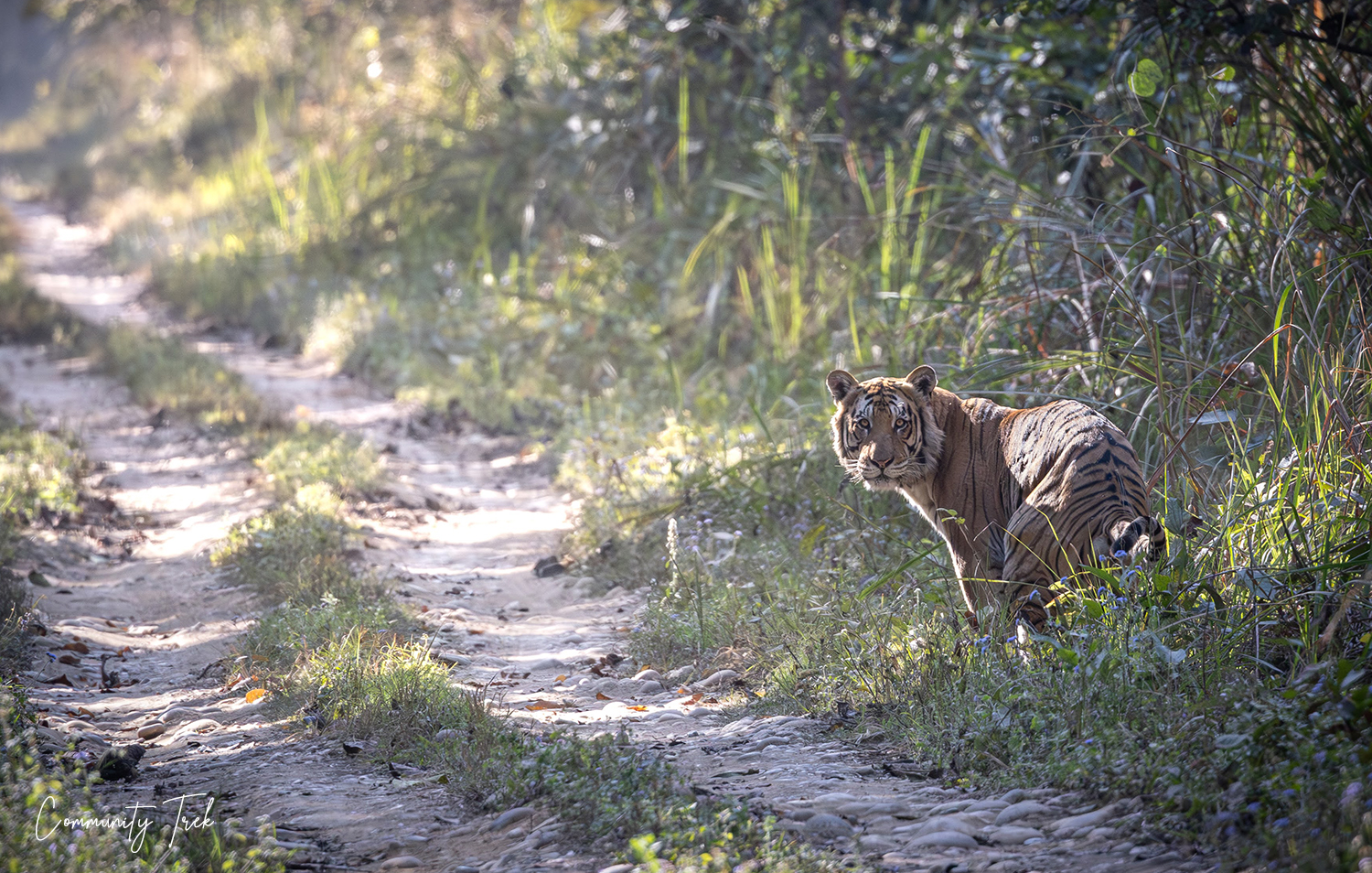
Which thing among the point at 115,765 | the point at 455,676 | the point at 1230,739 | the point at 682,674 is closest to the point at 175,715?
Result: the point at 115,765

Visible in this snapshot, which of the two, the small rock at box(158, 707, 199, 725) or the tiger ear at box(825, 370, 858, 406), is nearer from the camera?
the small rock at box(158, 707, 199, 725)

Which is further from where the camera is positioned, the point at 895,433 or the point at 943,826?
the point at 895,433

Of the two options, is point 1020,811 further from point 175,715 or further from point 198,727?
point 175,715

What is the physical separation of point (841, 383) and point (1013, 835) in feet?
6.71

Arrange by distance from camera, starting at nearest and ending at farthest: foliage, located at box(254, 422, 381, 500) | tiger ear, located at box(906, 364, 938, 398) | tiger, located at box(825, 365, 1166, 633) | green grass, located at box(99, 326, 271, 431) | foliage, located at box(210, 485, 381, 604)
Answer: tiger, located at box(825, 365, 1166, 633), tiger ear, located at box(906, 364, 938, 398), foliage, located at box(210, 485, 381, 604), foliage, located at box(254, 422, 381, 500), green grass, located at box(99, 326, 271, 431)

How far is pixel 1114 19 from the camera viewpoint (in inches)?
265

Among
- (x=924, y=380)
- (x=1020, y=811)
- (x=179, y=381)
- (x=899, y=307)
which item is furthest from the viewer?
(x=179, y=381)

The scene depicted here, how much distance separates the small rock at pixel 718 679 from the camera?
14.6 feet

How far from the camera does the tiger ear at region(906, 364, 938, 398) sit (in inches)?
165

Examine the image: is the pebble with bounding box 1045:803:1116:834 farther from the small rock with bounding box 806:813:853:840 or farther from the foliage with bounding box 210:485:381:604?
the foliage with bounding box 210:485:381:604

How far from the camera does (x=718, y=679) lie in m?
4.45

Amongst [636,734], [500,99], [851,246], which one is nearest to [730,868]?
[636,734]

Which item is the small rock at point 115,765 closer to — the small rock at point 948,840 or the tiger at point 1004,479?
the small rock at point 948,840

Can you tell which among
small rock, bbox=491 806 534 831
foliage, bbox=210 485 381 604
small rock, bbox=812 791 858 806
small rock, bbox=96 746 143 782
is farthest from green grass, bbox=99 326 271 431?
small rock, bbox=812 791 858 806
